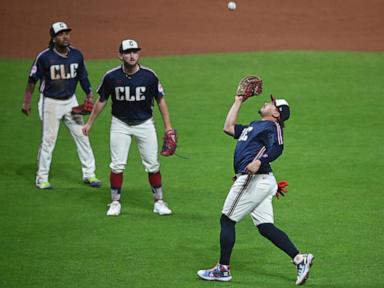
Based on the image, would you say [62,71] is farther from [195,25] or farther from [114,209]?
[195,25]

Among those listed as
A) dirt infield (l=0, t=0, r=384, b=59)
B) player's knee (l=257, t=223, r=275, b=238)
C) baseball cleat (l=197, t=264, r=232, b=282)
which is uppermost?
dirt infield (l=0, t=0, r=384, b=59)

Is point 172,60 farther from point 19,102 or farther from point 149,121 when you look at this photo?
point 149,121

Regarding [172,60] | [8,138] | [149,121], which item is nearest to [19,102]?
[8,138]

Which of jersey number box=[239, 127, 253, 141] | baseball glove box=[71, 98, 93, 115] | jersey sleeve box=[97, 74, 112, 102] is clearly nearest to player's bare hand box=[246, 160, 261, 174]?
jersey number box=[239, 127, 253, 141]

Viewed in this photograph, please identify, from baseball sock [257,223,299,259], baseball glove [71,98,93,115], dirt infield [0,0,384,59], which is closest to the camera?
baseball sock [257,223,299,259]

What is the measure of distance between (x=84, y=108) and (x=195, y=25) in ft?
32.1

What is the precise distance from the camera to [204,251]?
390 inches

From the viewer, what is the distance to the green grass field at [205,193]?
9.25 m

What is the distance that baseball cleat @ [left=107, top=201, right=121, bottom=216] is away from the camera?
1124cm

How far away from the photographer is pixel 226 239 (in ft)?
29.1

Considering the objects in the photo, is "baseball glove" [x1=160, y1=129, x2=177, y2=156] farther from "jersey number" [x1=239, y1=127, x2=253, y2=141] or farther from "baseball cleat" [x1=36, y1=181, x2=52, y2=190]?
"jersey number" [x1=239, y1=127, x2=253, y2=141]

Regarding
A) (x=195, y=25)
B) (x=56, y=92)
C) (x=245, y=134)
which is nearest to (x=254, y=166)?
(x=245, y=134)

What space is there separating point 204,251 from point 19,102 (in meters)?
8.20

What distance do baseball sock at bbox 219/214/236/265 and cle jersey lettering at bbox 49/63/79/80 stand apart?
4349 mm
